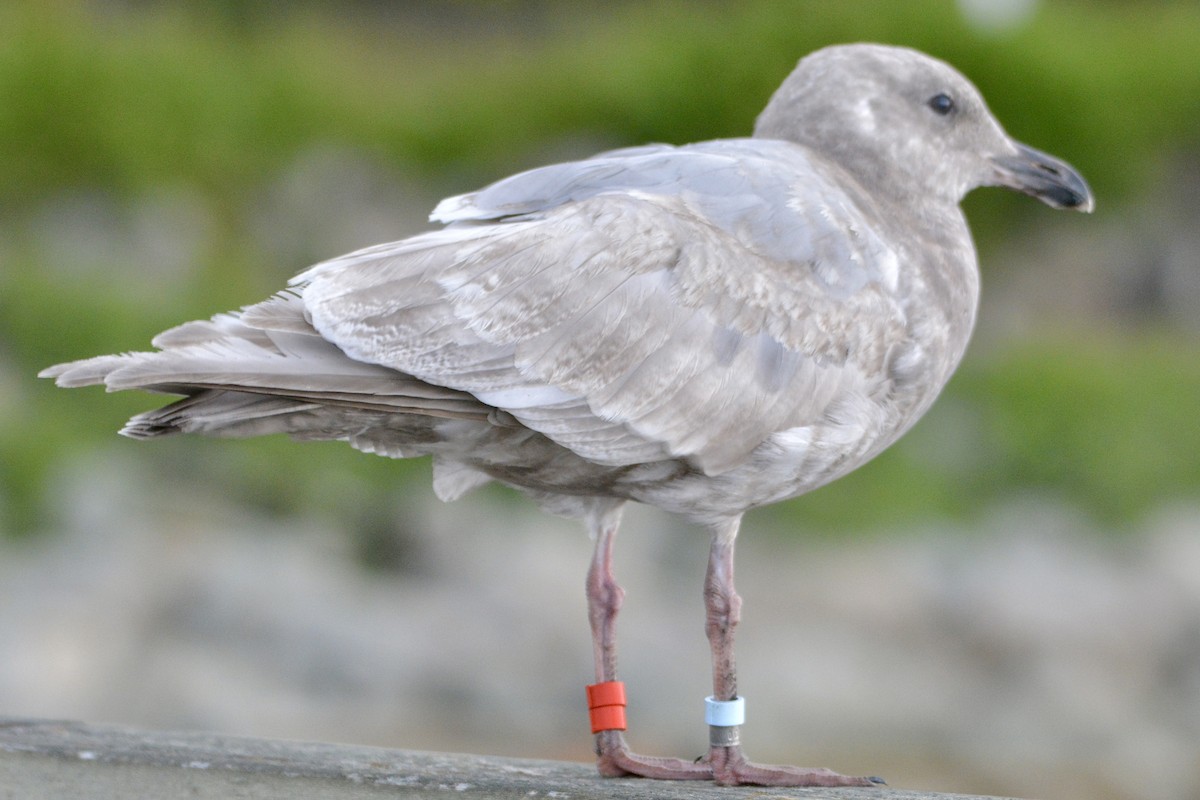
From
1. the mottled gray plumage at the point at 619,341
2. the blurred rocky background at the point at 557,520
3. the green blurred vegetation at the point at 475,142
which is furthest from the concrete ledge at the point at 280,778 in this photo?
the green blurred vegetation at the point at 475,142

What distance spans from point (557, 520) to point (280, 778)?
4.49 metres

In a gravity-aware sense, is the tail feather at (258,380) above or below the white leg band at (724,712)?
above

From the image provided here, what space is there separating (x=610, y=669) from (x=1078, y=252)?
739cm

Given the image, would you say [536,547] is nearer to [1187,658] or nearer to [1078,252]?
[1187,658]

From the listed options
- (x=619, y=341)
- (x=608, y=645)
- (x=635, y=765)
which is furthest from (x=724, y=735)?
(x=619, y=341)

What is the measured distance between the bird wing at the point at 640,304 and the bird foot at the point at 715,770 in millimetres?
582

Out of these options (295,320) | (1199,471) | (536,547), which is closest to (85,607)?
(536,547)

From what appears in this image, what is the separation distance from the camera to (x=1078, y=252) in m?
9.77

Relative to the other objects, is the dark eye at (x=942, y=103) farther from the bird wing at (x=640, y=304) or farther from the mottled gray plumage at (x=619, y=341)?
the bird wing at (x=640, y=304)

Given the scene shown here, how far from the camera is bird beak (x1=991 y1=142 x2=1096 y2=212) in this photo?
10.9ft

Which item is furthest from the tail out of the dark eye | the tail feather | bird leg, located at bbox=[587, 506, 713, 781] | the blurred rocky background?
the blurred rocky background

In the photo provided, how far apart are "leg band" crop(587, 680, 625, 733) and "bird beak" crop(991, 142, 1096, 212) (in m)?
1.28

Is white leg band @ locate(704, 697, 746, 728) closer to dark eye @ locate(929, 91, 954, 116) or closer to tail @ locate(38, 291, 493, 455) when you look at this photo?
tail @ locate(38, 291, 493, 455)

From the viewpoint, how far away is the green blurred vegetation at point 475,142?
7551 millimetres
